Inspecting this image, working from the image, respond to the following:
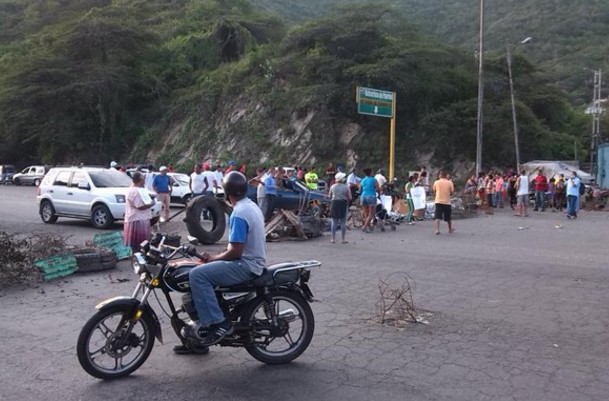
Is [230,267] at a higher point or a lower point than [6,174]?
lower

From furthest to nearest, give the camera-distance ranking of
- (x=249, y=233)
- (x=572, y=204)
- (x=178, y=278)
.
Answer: (x=572, y=204), (x=249, y=233), (x=178, y=278)

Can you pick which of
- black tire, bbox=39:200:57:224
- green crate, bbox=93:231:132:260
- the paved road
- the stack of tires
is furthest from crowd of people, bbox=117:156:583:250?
the paved road

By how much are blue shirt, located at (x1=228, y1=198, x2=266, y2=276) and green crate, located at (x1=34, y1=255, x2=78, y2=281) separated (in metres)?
5.60

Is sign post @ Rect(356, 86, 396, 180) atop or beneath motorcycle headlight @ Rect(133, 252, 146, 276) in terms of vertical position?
atop

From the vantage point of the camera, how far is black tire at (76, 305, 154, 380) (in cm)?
526

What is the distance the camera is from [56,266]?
10.1 metres

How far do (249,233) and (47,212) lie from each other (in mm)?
14544

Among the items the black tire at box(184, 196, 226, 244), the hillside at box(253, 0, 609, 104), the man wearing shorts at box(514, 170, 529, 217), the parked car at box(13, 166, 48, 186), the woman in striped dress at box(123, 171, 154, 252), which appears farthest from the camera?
the hillside at box(253, 0, 609, 104)

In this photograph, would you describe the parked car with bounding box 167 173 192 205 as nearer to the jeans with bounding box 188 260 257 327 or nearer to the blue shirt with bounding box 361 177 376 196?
the blue shirt with bounding box 361 177 376 196

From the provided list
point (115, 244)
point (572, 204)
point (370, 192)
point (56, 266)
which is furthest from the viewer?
point (572, 204)

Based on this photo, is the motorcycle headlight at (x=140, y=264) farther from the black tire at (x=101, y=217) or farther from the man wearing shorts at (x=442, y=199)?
the man wearing shorts at (x=442, y=199)

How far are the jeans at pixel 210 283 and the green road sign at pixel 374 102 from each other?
18.7 m

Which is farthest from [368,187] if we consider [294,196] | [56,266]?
[56,266]

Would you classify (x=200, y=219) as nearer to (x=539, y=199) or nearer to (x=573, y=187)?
(x=573, y=187)
